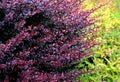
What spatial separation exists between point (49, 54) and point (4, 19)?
542 millimetres

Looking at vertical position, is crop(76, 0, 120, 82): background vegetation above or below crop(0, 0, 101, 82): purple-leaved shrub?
below

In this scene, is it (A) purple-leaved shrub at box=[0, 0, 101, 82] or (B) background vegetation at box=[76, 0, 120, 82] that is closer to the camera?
Result: (A) purple-leaved shrub at box=[0, 0, 101, 82]

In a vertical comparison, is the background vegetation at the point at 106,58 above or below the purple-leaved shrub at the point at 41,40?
below

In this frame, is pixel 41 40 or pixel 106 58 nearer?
pixel 41 40

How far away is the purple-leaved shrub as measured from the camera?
261 cm

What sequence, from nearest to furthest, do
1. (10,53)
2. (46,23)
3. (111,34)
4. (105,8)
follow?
(10,53), (46,23), (111,34), (105,8)

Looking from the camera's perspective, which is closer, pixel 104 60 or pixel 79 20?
pixel 79 20

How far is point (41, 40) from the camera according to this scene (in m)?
2.83

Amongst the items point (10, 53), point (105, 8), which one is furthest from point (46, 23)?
point (105, 8)

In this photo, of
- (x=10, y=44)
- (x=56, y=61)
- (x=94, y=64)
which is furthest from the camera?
(x=94, y=64)

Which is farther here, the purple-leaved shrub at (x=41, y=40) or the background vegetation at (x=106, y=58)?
the background vegetation at (x=106, y=58)

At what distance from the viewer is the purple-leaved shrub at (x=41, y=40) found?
2.61 metres

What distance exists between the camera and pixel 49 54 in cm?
290

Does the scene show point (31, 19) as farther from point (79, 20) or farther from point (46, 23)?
point (79, 20)
